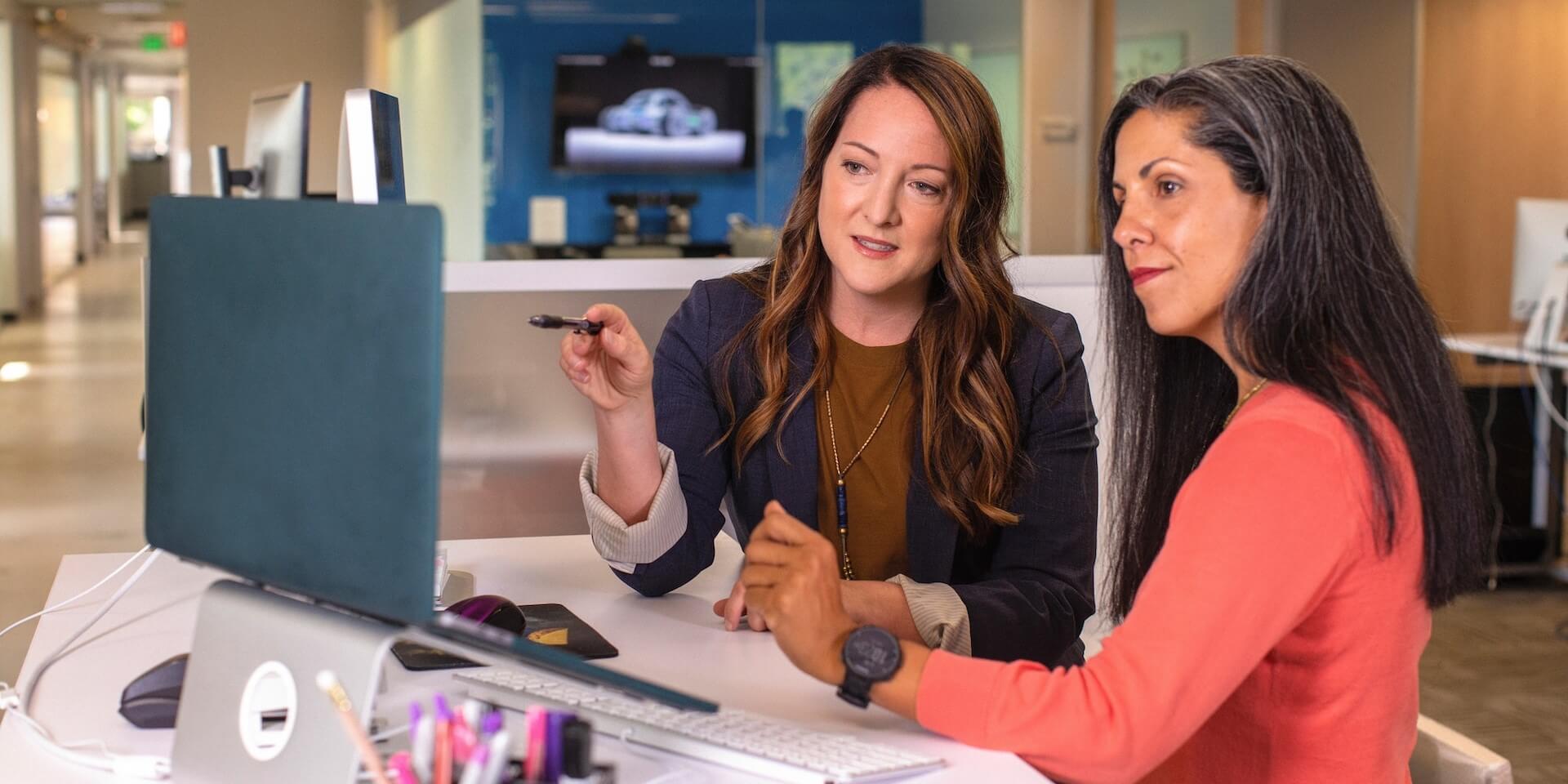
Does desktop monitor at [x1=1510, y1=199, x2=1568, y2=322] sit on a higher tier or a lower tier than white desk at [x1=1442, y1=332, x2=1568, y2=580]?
higher

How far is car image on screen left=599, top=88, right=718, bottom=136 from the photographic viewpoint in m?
8.06

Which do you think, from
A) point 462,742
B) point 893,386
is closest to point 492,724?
point 462,742

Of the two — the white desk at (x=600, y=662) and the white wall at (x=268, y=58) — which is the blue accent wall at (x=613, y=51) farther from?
the white desk at (x=600, y=662)

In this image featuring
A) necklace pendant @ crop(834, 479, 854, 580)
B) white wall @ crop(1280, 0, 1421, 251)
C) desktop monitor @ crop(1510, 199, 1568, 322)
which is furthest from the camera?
white wall @ crop(1280, 0, 1421, 251)

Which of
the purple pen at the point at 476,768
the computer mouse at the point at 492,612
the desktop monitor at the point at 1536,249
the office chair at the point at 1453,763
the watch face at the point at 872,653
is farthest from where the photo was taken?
the desktop monitor at the point at 1536,249

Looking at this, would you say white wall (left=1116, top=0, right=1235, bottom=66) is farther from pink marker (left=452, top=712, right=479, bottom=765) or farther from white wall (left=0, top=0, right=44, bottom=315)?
white wall (left=0, top=0, right=44, bottom=315)

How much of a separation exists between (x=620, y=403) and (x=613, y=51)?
6.62 m

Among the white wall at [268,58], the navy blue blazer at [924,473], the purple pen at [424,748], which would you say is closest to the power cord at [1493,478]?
the navy blue blazer at [924,473]

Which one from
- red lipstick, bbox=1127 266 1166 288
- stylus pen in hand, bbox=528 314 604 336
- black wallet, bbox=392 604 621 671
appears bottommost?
black wallet, bbox=392 604 621 671

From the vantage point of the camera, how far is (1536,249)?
4805 mm

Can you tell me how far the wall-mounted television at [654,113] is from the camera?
7.95 m

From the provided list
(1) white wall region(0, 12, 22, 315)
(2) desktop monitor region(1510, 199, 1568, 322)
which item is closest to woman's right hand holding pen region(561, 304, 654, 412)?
(2) desktop monitor region(1510, 199, 1568, 322)

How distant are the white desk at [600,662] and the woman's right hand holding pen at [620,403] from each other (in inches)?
5.4

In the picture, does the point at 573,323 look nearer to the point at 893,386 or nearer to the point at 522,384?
the point at 893,386
